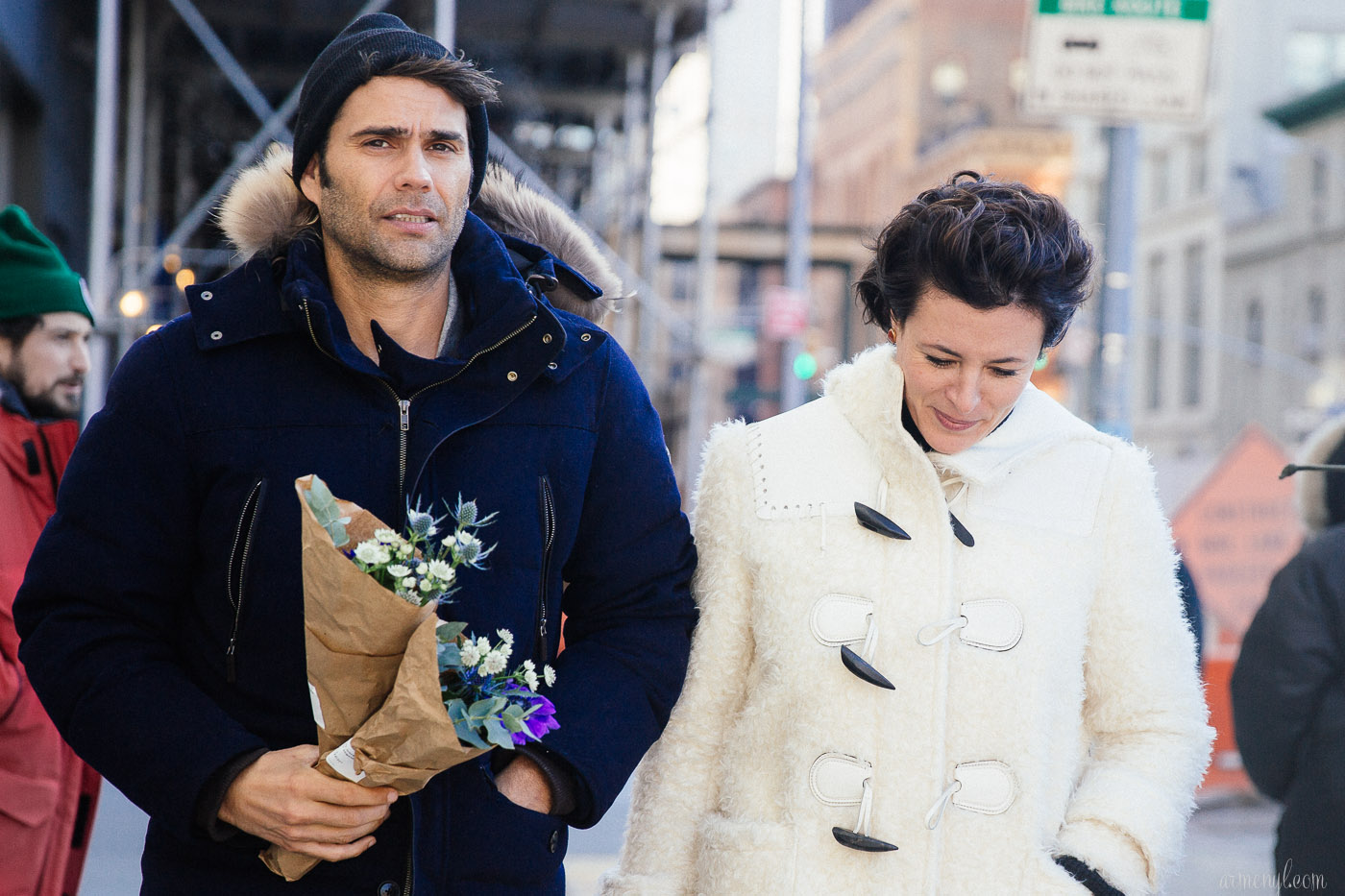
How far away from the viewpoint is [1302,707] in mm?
3295

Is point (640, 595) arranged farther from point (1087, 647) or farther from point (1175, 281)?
point (1175, 281)

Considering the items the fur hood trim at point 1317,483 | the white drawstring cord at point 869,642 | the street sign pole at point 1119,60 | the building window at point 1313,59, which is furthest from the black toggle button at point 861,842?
the building window at point 1313,59

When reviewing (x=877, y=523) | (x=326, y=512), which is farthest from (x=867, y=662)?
(x=326, y=512)

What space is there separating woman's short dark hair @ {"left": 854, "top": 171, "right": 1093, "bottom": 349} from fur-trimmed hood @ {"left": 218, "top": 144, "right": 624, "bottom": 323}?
2.00 feet

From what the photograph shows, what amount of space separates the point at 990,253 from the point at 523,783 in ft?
3.84

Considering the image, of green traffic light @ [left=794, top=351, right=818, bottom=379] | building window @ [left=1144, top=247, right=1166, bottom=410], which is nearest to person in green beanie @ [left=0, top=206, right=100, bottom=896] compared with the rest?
green traffic light @ [left=794, top=351, right=818, bottom=379]

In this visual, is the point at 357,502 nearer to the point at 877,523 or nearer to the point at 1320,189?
the point at 877,523

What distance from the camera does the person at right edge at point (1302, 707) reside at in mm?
3195

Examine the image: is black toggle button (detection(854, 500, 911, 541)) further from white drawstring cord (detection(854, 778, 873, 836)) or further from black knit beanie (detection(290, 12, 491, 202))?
black knit beanie (detection(290, 12, 491, 202))

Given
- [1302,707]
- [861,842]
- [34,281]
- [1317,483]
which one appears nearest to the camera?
[861,842]

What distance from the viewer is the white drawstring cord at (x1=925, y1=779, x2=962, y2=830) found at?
239cm

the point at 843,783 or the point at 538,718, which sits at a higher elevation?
the point at 538,718

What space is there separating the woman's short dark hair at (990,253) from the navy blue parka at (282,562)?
62 centimetres

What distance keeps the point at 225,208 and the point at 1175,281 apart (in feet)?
159
